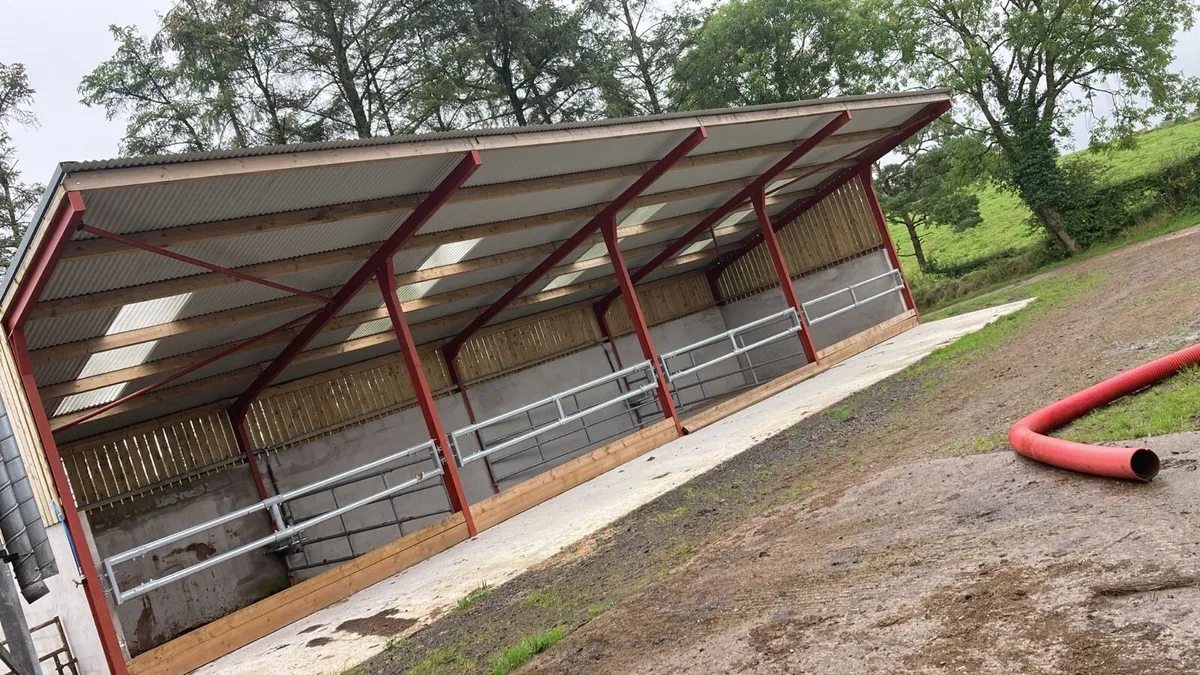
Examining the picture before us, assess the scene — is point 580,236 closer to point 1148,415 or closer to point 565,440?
point 565,440

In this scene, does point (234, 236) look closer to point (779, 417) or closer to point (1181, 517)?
point (779, 417)

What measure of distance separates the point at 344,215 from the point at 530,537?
3078 mm

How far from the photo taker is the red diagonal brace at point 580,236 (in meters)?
9.72

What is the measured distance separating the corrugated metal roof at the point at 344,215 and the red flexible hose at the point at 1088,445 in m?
4.74

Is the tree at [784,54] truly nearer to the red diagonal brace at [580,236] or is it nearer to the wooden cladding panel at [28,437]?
the red diagonal brace at [580,236]

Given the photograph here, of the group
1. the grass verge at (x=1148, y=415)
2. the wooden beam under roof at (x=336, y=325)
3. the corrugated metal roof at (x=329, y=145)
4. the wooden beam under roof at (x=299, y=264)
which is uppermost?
the corrugated metal roof at (x=329, y=145)

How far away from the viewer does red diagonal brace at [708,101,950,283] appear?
1294 cm

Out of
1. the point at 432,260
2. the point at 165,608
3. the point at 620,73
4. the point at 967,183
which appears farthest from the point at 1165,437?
the point at 620,73

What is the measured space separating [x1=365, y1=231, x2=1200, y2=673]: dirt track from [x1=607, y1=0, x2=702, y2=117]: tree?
18.0 m

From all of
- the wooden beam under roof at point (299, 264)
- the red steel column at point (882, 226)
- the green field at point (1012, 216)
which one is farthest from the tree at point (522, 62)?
the wooden beam under roof at point (299, 264)

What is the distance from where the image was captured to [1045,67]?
17953mm

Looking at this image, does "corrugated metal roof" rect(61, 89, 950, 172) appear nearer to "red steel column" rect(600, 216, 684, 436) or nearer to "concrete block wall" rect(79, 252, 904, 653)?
"red steel column" rect(600, 216, 684, 436)

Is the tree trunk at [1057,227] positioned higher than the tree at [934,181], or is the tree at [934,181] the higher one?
the tree at [934,181]

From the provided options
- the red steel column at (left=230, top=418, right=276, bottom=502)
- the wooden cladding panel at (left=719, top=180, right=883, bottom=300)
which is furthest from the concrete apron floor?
the wooden cladding panel at (left=719, top=180, right=883, bottom=300)
